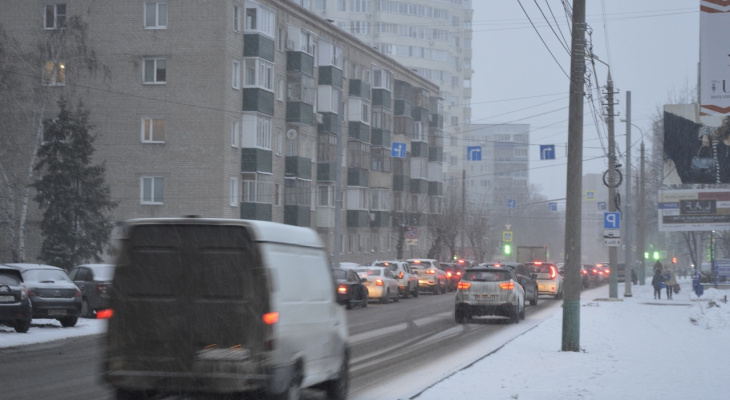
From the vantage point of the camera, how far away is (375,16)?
126m

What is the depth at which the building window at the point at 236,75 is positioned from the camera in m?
49.0

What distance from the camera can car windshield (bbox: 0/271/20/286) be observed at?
21734 millimetres

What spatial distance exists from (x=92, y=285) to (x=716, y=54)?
22.4 metres

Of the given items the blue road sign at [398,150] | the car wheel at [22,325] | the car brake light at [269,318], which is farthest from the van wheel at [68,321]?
the blue road sign at [398,150]

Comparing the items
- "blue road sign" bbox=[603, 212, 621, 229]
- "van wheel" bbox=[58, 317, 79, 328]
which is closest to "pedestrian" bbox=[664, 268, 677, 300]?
"blue road sign" bbox=[603, 212, 621, 229]

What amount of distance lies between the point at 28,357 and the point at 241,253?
9.56 metres

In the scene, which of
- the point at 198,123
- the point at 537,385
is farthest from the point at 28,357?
the point at 198,123

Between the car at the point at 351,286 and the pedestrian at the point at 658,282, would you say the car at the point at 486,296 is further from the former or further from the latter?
the pedestrian at the point at 658,282

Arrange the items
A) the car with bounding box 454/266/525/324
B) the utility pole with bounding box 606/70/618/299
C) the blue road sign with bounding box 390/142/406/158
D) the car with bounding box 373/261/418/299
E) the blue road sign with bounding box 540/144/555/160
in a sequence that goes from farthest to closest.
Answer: the blue road sign with bounding box 390/142/406/158, the blue road sign with bounding box 540/144/555/160, the car with bounding box 373/261/418/299, the utility pole with bounding box 606/70/618/299, the car with bounding box 454/266/525/324

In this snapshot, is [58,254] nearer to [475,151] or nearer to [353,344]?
[353,344]

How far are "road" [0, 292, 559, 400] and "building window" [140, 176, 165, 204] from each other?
2114 centimetres

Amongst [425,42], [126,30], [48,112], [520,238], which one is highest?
[425,42]

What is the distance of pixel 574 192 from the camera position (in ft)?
61.8

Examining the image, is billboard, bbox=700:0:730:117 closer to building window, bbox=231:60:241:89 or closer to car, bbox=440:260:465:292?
building window, bbox=231:60:241:89
